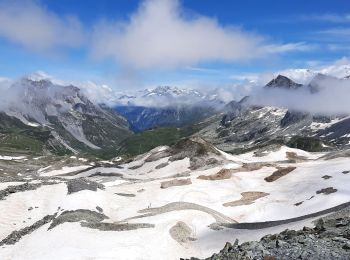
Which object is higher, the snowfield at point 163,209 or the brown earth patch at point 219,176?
the brown earth patch at point 219,176

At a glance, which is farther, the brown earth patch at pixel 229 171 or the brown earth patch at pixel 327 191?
the brown earth patch at pixel 229 171

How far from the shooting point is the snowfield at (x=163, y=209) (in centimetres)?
5197

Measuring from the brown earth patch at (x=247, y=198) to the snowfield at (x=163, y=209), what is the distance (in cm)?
17

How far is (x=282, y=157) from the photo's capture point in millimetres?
147125

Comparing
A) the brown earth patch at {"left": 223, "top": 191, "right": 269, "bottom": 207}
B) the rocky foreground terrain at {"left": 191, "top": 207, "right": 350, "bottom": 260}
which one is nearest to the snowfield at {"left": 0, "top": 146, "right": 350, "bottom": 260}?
the brown earth patch at {"left": 223, "top": 191, "right": 269, "bottom": 207}

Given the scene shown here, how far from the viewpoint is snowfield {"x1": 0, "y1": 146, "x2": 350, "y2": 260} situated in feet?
171

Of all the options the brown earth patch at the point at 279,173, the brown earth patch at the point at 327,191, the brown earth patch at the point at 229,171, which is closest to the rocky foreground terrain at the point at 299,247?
the brown earth patch at the point at 327,191

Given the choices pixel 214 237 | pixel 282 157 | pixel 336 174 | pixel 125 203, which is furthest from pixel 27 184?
pixel 282 157

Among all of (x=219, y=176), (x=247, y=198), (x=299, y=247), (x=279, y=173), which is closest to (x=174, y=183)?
(x=219, y=176)

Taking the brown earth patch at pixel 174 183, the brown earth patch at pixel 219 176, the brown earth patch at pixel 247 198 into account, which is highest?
the brown earth patch at pixel 219 176

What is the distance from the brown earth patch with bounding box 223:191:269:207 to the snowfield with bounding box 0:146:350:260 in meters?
0.17

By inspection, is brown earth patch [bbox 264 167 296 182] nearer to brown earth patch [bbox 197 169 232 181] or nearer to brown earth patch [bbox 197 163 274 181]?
brown earth patch [bbox 197 163 274 181]

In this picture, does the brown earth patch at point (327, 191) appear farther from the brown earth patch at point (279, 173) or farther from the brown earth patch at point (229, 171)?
the brown earth patch at point (229, 171)

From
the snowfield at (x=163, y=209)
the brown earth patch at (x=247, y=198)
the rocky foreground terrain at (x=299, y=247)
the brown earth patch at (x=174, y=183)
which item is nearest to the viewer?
the rocky foreground terrain at (x=299, y=247)
